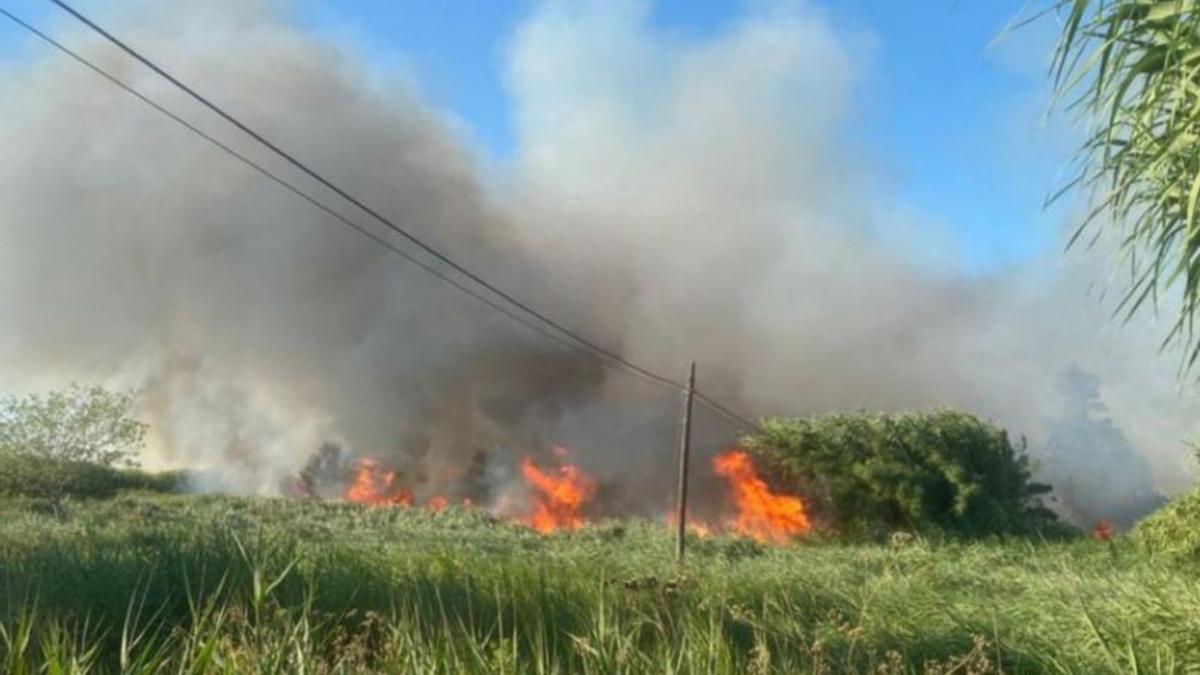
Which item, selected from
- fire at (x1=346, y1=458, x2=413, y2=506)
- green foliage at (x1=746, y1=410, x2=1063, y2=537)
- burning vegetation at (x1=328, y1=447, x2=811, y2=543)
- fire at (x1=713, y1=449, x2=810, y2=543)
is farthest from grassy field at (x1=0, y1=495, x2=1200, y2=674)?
fire at (x1=346, y1=458, x2=413, y2=506)

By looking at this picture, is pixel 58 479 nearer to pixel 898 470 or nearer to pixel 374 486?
pixel 374 486

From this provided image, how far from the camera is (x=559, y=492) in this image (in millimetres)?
39781

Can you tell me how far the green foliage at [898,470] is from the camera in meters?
34.0

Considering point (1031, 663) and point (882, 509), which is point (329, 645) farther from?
point (882, 509)

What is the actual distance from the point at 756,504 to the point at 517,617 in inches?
1149

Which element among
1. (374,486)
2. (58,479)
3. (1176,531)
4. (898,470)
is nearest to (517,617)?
(1176,531)

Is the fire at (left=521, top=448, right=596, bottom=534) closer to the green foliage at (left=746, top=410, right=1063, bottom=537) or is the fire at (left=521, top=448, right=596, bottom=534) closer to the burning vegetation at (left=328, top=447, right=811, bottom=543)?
the burning vegetation at (left=328, top=447, right=811, bottom=543)

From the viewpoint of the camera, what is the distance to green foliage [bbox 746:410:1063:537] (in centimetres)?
3400

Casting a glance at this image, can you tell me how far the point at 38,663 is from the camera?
16.7 ft

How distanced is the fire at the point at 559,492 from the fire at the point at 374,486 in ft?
18.3

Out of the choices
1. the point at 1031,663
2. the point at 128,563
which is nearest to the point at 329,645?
the point at 128,563

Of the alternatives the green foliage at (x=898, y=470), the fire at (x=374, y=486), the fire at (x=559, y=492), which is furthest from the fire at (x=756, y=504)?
the fire at (x=374, y=486)

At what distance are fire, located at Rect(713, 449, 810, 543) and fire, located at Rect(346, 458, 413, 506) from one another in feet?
40.9

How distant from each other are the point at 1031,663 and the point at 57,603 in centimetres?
708
